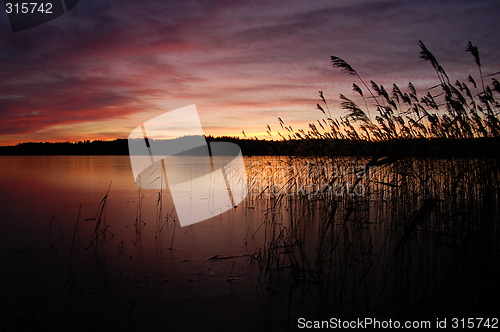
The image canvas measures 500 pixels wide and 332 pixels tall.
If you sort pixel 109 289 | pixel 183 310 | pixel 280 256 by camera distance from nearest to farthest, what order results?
pixel 183 310, pixel 109 289, pixel 280 256

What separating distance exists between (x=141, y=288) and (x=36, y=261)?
1773 millimetres

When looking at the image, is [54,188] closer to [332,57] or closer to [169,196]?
[169,196]

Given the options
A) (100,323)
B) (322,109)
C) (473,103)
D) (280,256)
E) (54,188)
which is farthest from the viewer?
(54,188)

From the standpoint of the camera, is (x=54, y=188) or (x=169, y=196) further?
(x=54, y=188)

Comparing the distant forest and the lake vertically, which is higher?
the distant forest

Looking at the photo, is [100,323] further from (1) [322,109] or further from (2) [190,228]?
(1) [322,109]

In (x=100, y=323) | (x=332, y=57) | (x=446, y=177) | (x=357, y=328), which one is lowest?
(x=357, y=328)

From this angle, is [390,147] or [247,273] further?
[390,147]

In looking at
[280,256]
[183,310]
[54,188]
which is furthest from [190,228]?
[54,188]

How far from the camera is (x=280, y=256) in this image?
4.21 meters

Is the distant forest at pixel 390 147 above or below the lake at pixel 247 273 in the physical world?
above

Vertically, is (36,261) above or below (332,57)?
below

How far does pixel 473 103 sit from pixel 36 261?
5.70m

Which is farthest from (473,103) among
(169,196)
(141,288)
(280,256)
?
(169,196)
